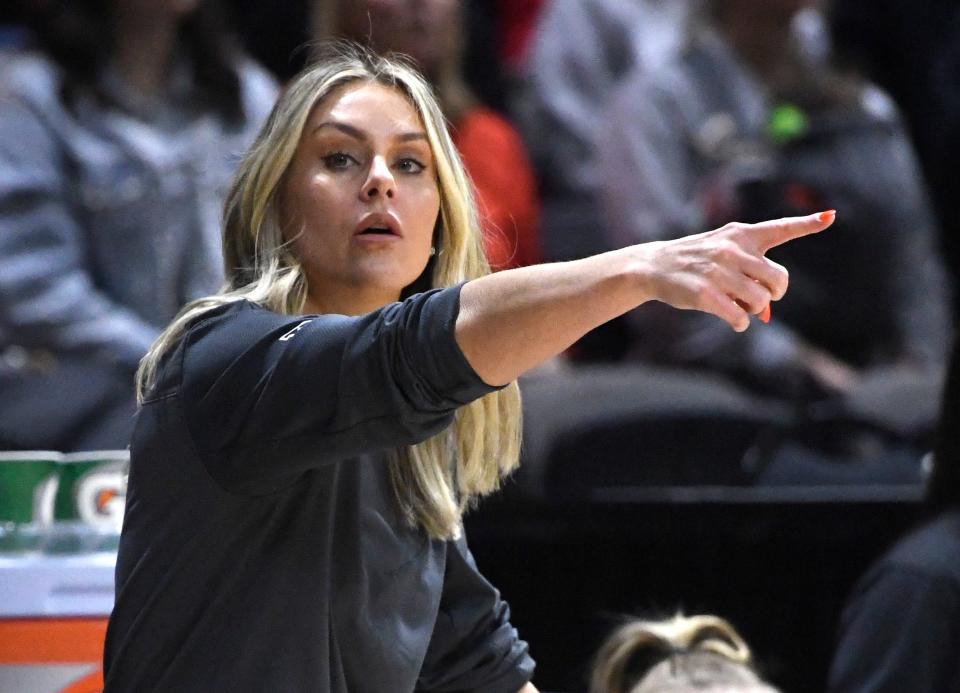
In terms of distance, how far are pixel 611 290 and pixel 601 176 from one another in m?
2.68

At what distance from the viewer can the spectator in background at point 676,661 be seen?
2209 mm

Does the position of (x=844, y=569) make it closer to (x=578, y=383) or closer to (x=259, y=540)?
(x=578, y=383)

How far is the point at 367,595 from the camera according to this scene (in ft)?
5.49

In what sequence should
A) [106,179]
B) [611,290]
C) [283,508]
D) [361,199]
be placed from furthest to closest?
[106,179] < [361,199] < [283,508] < [611,290]

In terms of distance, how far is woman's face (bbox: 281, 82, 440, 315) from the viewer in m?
1.70

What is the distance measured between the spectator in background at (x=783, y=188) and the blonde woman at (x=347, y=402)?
5.63ft

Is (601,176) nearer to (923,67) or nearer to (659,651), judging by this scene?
(923,67)

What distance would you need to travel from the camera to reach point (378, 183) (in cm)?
169

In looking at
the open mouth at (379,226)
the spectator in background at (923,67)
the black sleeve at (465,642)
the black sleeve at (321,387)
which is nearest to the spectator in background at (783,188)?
the spectator in background at (923,67)

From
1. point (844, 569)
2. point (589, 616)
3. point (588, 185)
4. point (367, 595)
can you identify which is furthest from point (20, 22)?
point (367, 595)

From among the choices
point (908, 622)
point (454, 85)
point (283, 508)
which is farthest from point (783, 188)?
point (283, 508)

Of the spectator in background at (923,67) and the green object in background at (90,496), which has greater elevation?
the spectator in background at (923,67)

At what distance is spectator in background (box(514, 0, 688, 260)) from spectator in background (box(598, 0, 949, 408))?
248 mm

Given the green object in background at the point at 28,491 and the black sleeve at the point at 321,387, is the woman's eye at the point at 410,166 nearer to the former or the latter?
the black sleeve at the point at 321,387
